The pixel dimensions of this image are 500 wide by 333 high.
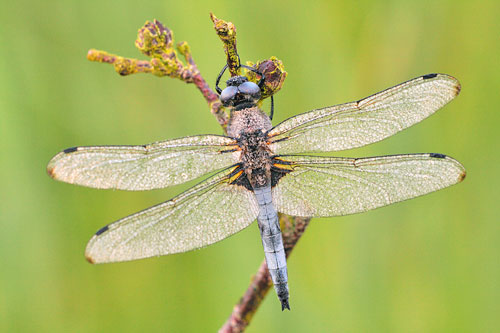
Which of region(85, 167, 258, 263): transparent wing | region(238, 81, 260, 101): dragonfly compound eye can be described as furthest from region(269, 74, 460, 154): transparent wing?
region(85, 167, 258, 263): transparent wing

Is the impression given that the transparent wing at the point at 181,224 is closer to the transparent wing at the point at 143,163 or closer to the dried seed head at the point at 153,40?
the transparent wing at the point at 143,163

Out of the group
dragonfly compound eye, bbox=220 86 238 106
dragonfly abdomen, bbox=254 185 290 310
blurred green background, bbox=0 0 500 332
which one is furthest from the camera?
blurred green background, bbox=0 0 500 332

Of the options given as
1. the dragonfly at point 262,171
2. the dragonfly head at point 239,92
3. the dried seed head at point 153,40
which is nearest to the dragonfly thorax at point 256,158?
the dragonfly at point 262,171

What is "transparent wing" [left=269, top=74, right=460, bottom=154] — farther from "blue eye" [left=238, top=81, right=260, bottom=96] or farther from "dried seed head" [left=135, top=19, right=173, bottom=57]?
"dried seed head" [left=135, top=19, right=173, bottom=57]

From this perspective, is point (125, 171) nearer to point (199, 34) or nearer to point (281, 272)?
point (281, 272)

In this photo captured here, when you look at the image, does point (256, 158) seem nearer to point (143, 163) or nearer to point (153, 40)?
point (143, 163)

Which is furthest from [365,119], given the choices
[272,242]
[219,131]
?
[219,131]
